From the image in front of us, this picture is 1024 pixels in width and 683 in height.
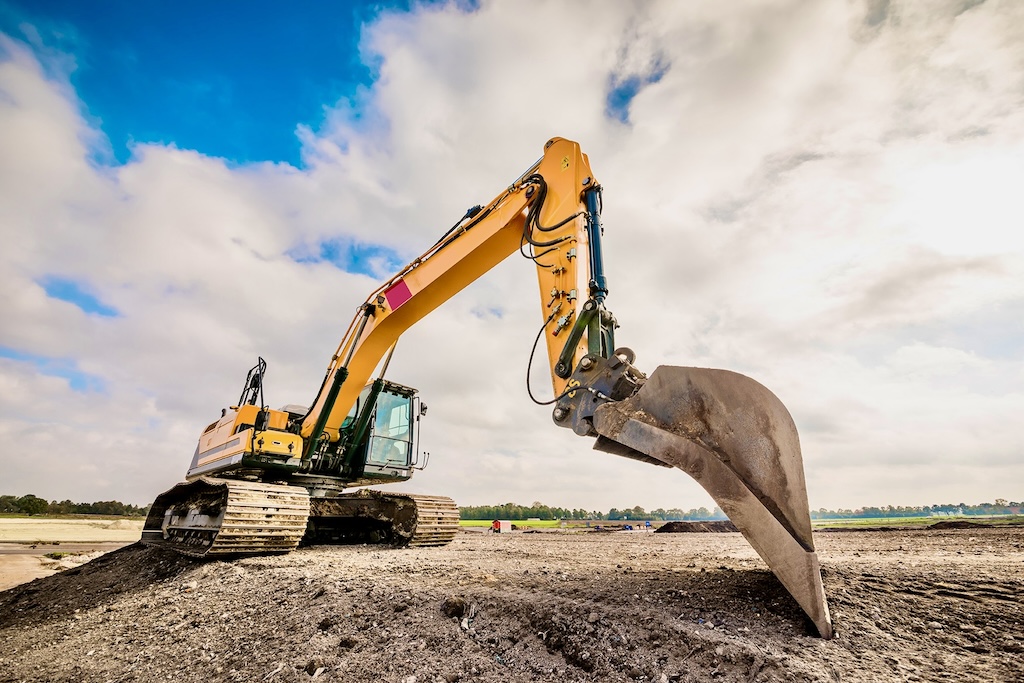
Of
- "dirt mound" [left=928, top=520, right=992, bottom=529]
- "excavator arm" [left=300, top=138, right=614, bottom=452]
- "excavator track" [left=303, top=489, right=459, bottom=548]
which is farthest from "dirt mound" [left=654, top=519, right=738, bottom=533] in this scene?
"excavator arm" [left=300, top=138, right=614, bottom=452]

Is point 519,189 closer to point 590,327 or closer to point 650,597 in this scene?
point 590,327

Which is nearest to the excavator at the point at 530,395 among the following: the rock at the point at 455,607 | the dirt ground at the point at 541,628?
the dirt ground at the point at 541,628

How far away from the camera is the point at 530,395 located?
4309mm

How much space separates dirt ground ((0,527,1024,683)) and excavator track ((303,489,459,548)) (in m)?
2.52

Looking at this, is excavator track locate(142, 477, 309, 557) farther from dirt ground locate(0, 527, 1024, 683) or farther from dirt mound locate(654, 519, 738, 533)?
dirt mound locate(654, 519, 738, 533)

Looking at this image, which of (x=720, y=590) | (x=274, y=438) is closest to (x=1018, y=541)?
(x=720, y=590)

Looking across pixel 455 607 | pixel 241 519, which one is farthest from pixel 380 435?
pixel 455 607

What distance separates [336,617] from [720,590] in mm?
2677

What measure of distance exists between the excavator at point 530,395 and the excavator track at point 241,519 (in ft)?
0.06

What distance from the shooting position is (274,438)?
7.37 m

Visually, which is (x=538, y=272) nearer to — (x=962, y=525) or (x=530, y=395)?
(x=530, y=395)

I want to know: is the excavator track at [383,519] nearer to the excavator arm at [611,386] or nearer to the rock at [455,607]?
the excavator arm at [611,386]

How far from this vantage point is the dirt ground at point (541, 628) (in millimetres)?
2203

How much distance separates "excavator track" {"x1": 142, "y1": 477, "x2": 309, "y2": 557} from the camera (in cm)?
587
